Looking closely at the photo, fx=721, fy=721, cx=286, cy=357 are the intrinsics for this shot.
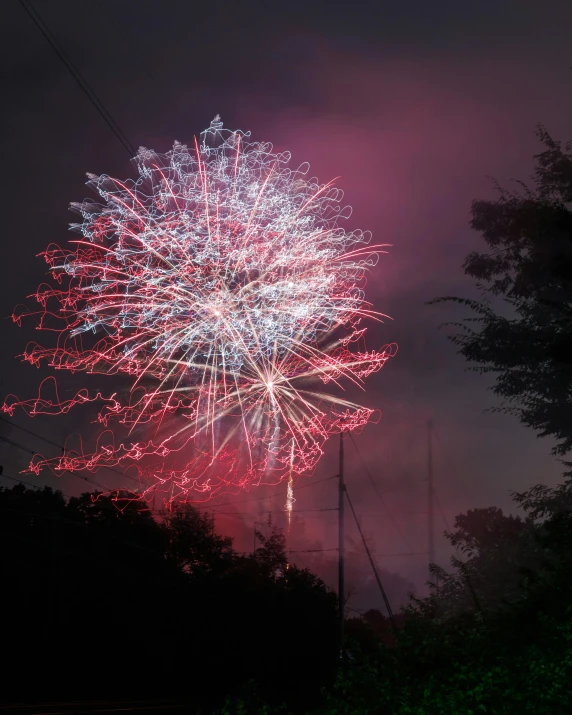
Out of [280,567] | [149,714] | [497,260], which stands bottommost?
[149,714]

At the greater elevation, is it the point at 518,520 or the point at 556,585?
the point at 518,520

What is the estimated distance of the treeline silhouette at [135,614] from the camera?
2875 cm

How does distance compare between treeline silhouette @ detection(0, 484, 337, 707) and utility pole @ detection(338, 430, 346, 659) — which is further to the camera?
treeline silhouette @ detection(0, 484, 337, 707)

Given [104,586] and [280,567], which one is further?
[280,567]

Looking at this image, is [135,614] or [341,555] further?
[135,614]

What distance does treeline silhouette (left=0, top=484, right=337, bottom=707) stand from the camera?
28.8 metres

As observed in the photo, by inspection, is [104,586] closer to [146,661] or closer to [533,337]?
[146,661]

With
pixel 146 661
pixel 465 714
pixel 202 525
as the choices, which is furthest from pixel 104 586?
pixel 465 714

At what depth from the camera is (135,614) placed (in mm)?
32562

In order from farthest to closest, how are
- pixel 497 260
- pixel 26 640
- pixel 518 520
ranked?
pixel 518 520 → pixel 26 640 → pixel 497 260

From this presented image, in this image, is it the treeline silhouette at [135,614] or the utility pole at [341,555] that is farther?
the treeline silhouette at [135,614]

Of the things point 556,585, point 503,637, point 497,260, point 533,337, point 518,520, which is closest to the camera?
point 503,637

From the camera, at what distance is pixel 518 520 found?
3803cm

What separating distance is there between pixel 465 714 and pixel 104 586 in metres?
26.5
